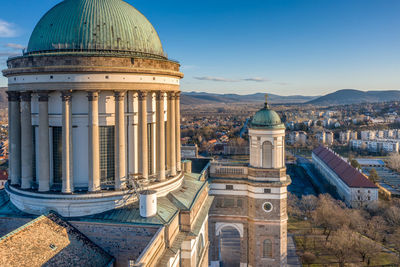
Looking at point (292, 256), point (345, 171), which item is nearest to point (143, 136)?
point (292, 256)

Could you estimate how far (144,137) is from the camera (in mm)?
24297

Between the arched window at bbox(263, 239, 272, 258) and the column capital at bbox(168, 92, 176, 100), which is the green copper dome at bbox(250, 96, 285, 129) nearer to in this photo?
the column capital at bbox(168, 92, 176, 100)

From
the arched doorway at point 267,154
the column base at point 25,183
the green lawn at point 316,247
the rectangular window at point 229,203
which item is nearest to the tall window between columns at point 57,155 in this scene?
the column base at point 25,183

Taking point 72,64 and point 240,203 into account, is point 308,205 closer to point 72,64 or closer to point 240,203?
point 240,203

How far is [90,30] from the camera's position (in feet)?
75.5

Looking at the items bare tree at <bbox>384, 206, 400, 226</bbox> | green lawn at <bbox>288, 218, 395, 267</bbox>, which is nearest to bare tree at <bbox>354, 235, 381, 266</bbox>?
green lawn at <bbox>288, 218, 395, 267</bbox>

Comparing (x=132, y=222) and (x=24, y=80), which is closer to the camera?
(x=132, y=222)

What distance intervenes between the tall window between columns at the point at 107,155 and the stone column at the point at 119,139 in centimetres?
71

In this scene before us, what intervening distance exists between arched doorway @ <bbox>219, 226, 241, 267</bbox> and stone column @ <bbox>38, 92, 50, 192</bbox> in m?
23.9

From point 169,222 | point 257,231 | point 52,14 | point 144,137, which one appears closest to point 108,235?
point 169,222

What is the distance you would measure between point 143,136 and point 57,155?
5.99 meters

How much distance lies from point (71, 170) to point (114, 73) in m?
6.97

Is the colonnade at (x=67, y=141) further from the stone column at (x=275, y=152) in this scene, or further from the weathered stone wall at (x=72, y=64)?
the stone column at (x=275, y=152)

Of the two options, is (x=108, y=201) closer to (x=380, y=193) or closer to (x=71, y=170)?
(x=71, y=170)
